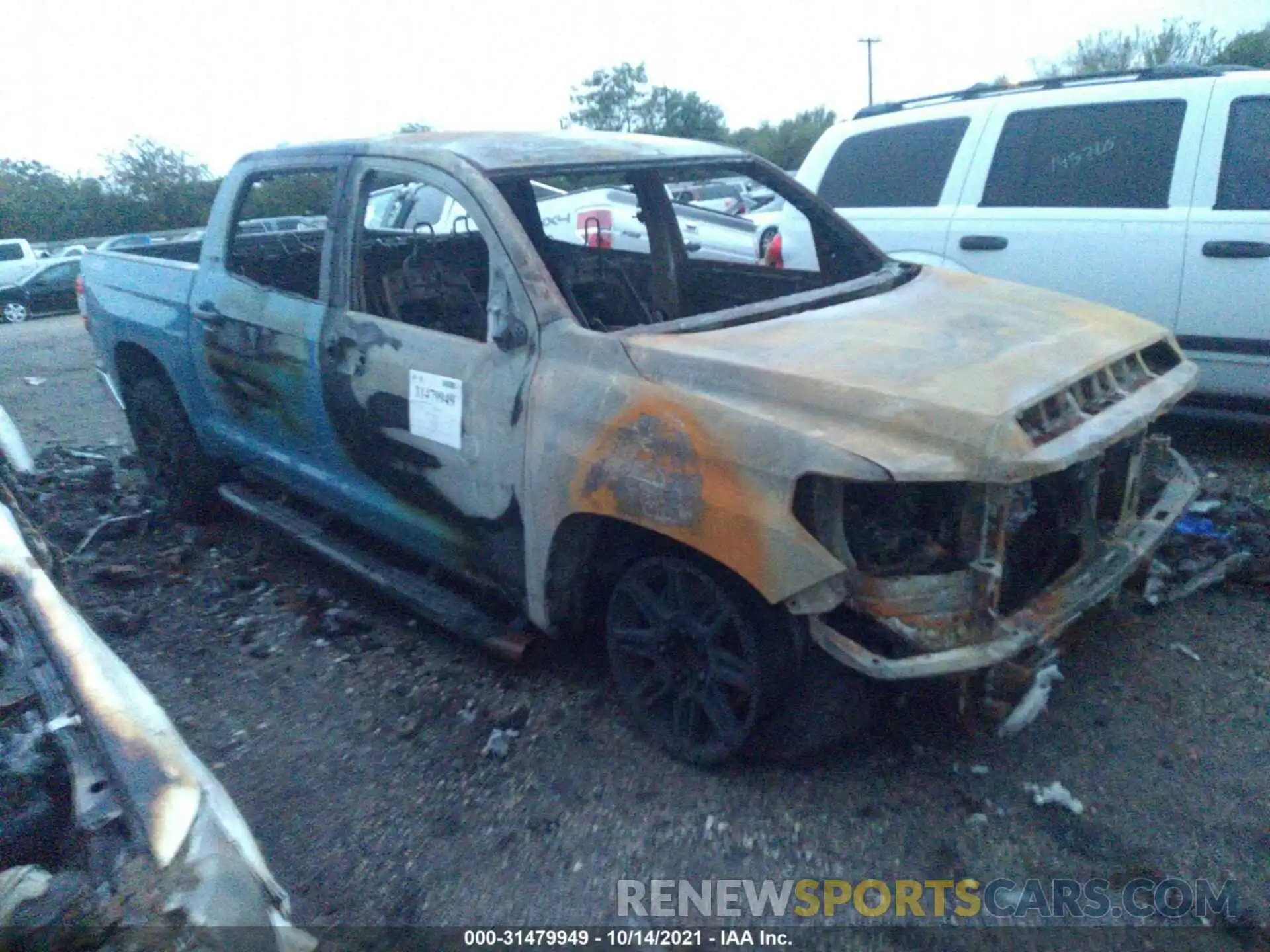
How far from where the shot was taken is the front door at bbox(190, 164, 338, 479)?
12.8ft

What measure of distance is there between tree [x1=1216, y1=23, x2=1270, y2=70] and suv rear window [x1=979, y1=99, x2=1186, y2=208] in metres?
22.5

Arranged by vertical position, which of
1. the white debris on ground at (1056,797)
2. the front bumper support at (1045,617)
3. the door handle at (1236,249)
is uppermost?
the door handle at (1236,249)

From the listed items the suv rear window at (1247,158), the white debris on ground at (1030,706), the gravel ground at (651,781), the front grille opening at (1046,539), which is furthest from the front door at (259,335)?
the suv rear window at (1247,158)

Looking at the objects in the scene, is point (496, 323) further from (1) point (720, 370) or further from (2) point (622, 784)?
(2) point (622, 784)

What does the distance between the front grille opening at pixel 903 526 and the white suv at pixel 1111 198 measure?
2.28 metres

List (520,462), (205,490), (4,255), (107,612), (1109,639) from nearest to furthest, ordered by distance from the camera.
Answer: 1. (520,462)
2. (1109,639)
3. (107,612)
4. (205,490)
5. (4,255)

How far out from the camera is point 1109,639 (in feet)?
11.8

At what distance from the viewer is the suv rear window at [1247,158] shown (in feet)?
15.5

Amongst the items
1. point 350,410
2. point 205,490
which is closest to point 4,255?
point 205,490

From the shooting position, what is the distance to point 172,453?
5141 millimetres

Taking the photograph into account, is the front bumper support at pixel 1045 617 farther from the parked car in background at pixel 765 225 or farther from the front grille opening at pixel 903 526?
the parked car in background at pixel 765 225

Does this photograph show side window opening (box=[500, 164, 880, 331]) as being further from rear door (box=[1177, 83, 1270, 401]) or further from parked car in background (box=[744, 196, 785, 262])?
parked car in background (box=[744, 196, 785, 262])

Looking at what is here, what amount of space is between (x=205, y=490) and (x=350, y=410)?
1.94 meters

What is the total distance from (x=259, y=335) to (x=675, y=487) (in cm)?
225
